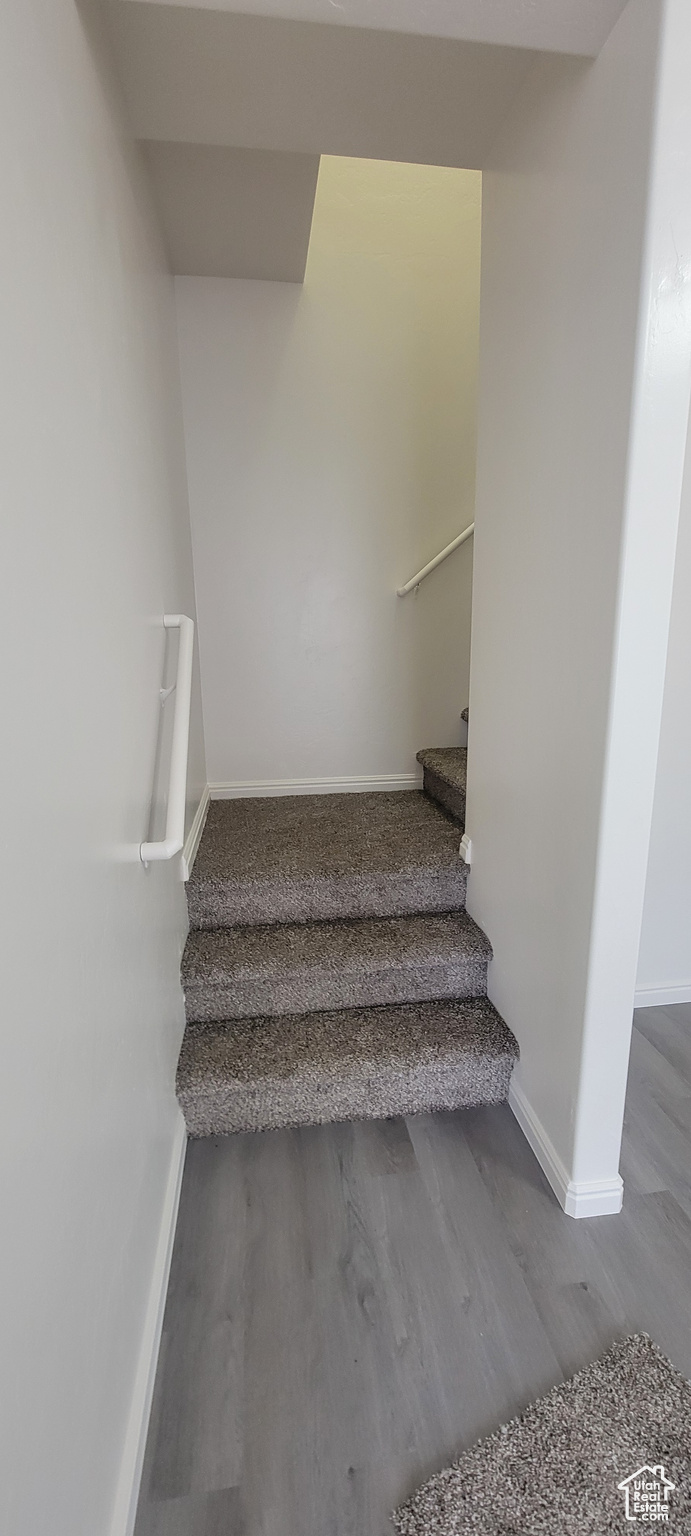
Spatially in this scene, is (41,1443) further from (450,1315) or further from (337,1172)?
(337,1172)

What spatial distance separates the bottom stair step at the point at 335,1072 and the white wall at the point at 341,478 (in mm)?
1312

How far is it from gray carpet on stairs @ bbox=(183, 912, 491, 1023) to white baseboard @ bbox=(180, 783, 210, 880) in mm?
221

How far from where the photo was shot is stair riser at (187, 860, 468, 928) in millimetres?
2172

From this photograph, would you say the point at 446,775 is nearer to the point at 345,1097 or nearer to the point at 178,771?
the point at 345,1097

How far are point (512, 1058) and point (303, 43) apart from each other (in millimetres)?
2210

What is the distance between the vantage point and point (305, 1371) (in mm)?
1308

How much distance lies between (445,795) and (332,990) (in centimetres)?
96

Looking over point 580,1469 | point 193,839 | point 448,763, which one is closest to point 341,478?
point 448,763

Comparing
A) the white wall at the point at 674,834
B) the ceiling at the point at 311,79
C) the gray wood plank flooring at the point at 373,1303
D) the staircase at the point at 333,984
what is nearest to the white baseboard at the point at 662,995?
the white wall at the point at 674,834

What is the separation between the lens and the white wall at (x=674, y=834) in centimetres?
201

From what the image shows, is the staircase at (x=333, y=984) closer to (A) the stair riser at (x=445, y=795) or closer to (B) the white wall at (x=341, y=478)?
(A) the stair riser at (x=445, y=795)

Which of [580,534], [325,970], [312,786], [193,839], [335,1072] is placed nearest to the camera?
[580,534]

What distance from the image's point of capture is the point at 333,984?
2.02m

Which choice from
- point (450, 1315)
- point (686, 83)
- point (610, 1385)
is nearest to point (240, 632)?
point (686, 83)
